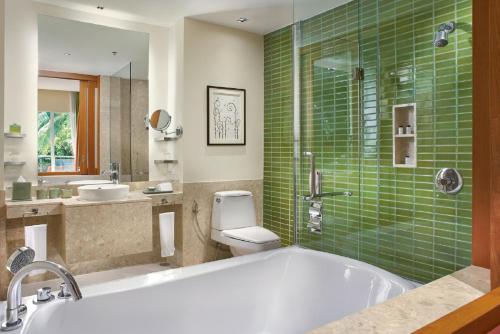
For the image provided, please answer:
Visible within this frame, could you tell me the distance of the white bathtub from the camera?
72.2 inches

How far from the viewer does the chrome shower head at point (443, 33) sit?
2068mm

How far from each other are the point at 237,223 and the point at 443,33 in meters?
2.41

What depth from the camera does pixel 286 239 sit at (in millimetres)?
3975

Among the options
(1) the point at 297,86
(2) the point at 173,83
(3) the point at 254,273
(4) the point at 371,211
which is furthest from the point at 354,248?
(2) the point at 173,83

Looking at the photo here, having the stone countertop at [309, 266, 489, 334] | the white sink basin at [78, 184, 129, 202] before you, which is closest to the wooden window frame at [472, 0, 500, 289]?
the stone countertop at [309, 266, 489, 334]

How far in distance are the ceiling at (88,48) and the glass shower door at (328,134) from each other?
1.70 meters

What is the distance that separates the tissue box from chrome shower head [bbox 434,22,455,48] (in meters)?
3.01

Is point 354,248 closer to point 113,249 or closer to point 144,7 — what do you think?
point 113,249

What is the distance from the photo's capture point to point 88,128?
3461 millimetres

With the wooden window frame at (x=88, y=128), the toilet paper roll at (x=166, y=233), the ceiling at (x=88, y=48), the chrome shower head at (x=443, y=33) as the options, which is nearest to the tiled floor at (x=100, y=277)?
the toilet paper roll at (x=166, y=233)

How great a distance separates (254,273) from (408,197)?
1.07m

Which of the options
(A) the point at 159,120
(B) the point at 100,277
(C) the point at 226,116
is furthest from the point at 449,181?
(B) the point at 100,277

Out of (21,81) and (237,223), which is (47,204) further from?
(237,223)

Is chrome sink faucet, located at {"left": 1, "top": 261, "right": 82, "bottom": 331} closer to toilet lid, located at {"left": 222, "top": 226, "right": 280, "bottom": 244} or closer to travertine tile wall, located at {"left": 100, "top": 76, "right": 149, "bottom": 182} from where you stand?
toilet lid, located at {"left": 222, "top": 226, "right": 280, "bottom": 244}
